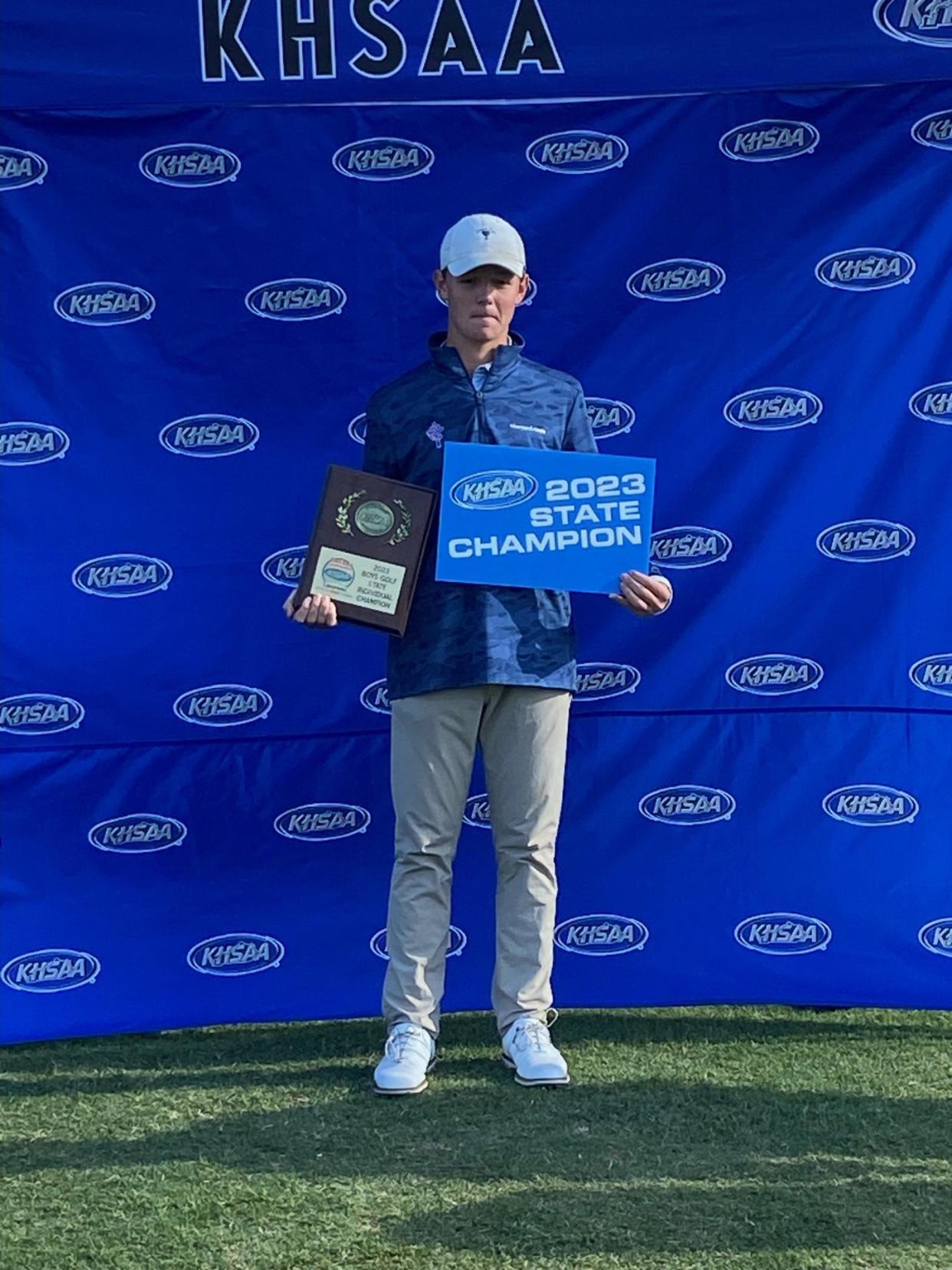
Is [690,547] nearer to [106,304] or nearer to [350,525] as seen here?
[350,525]

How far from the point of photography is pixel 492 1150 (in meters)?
3.29

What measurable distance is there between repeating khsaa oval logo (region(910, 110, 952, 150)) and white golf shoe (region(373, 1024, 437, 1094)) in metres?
2.68

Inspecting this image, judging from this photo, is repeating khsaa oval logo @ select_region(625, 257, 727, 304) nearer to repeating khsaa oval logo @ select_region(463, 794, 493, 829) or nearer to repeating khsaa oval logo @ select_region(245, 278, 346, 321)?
repeating khsaa oval logo @ select_region(245, 278, 346, 321)

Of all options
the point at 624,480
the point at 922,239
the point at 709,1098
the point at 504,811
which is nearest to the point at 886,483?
the point at 922,239

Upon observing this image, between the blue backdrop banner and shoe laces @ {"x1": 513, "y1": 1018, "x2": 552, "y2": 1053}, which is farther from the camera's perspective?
the blue backdrop banner

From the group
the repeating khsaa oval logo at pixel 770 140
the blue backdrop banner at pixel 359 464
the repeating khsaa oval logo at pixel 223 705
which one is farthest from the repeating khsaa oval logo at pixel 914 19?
the repeating khsaa oval logo at pixel 223 705

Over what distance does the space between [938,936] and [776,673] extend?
2.82 ft

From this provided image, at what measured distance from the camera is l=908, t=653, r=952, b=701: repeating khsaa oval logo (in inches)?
166

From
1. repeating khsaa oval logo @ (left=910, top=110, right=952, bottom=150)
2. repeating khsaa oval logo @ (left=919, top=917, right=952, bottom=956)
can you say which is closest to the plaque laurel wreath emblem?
repeating khsaa oval logo @ (left=910, top=110, right=952, bottom=150)

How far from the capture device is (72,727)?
4.17 metres

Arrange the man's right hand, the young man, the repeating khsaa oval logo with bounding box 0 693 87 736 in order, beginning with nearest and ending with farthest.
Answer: the man's right hand
the young man
the repeating khsaa oval logo with bounding box 0 693 87 736

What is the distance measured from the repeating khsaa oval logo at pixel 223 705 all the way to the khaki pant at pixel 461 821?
22.1 inches

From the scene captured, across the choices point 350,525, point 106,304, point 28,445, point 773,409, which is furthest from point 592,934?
point 106,304

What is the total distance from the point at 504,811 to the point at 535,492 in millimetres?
800
